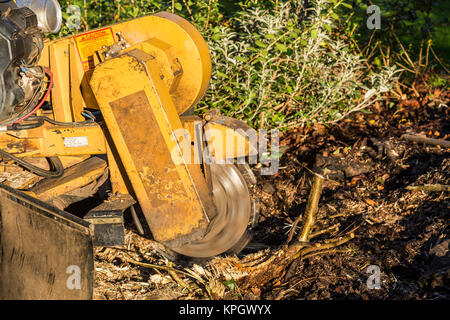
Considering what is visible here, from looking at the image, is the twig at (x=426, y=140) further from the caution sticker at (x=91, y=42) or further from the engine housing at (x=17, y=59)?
the engine housing at (x=17, y=59)

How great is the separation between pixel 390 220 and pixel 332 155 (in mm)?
1115

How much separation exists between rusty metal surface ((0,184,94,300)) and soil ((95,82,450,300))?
39 centimetres

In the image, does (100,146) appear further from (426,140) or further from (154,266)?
(426,140)

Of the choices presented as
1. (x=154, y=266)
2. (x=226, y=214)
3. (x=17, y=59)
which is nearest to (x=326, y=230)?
(x=226, y=214)

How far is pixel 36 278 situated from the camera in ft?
8.91

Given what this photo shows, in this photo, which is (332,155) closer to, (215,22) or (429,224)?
(429,224)

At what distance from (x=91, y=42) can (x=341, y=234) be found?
239 cm

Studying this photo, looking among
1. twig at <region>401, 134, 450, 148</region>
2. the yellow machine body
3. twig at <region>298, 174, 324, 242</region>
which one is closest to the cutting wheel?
the yellow machine body

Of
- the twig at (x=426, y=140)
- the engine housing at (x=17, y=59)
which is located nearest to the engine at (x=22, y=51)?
the engine housing at (x=17, y=59)

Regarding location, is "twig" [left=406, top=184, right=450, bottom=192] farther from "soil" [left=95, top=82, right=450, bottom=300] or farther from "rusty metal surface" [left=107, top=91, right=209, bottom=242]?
"rusty metal surface" [left=107, top=91, right=209, bottom=242]

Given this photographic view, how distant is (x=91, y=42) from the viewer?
10.7 ft

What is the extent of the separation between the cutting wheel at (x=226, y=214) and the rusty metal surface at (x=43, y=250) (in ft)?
3.48

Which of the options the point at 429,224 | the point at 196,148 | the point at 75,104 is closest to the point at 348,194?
the point at 429,224

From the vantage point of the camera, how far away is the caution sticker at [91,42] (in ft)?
10.6
